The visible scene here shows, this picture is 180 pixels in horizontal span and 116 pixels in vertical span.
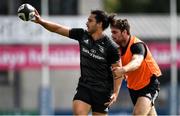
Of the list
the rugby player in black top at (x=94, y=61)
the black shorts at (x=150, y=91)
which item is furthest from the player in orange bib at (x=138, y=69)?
the rugby player in black top at (x=94, y=61)

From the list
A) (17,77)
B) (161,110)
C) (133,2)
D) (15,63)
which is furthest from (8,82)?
(133,2)

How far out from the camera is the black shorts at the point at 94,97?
42.8 feet

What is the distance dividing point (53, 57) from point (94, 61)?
1546cm

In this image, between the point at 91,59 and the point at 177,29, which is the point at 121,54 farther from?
the point at 177,29

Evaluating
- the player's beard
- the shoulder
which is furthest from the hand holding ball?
the shoulder

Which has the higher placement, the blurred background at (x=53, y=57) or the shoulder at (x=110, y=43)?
the shoulder at (x=110, y=43)

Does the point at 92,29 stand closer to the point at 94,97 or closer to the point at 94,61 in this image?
the point at 94,61

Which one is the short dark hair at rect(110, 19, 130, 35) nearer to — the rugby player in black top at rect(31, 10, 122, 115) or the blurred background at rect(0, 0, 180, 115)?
the rugby player in black top at rect(31, 10, 122, 115)

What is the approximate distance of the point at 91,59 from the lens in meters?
13.0

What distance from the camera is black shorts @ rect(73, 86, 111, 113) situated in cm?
1304

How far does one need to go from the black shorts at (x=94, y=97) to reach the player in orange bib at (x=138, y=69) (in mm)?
471

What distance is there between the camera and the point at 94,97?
13.1 meters

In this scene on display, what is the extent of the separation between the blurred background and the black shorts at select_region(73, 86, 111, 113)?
14078 millimetres

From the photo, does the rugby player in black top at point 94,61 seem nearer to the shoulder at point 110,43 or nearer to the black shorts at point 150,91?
the shoulder at point 110,43
